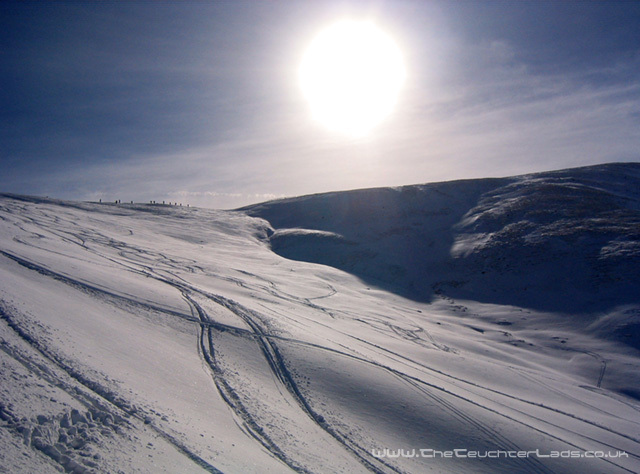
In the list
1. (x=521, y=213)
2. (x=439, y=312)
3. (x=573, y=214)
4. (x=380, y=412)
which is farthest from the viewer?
(x=521, y=213)

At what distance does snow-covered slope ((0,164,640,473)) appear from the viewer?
20.2 ft

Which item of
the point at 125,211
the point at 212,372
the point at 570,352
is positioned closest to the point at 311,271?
the point at 570,352

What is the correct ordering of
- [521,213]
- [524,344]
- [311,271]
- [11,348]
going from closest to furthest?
[11,348] → [524,344] → [311,271] → [521,213]

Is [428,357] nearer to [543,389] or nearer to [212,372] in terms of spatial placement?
[543,389]

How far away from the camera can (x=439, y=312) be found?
23.4m

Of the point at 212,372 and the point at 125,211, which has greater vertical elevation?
the point at 125,211

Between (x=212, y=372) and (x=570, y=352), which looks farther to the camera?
(x=570, y=352)

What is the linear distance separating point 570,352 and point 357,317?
9806 mm

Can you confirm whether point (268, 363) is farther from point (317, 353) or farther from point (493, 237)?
point (493, 237)

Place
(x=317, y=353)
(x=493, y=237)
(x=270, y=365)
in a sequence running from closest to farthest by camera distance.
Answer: (x=270, y=365) → (x=317, y=353) → (x=493, y=237)

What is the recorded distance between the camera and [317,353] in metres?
10.8

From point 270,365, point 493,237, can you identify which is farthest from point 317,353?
point 493,237

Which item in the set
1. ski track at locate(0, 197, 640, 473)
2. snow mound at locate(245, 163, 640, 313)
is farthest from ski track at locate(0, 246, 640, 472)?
snow mound at locate(245, 163, 640, 313)

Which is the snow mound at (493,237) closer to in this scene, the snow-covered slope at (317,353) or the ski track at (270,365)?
the snow-covered slope at (317,353)
